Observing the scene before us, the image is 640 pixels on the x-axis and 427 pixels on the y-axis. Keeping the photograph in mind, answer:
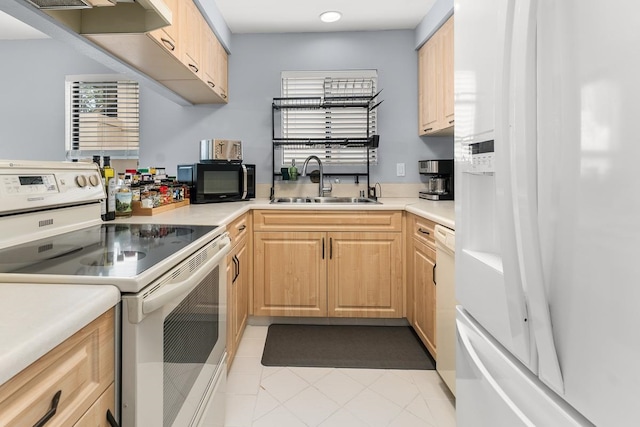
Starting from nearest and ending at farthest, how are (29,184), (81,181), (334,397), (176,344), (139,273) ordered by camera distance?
1. (139,273)
2. (176,344)
3. (29,184)
4. (81,181)
5. (334,397)

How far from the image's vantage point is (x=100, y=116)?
3049 mm

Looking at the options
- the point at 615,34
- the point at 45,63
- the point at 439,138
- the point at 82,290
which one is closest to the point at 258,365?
the point at 82,290

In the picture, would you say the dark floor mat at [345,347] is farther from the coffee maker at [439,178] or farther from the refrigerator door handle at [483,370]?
the refrigerator door handle at [483,370]

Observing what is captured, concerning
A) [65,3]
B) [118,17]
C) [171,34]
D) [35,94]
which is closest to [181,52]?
[171,34]

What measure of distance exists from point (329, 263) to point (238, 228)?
0.72 meters

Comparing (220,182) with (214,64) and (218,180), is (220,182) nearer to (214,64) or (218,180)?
(218,180)

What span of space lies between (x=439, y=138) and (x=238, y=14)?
1956mm

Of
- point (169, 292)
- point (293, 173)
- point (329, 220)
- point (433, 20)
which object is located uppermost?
point (433, 20)

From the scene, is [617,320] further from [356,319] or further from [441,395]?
[356,319]

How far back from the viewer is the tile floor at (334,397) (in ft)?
5.17

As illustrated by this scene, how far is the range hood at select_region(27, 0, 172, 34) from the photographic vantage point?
1402mm

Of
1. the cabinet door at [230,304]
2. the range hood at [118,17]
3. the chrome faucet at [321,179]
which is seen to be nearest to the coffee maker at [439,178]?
the chrome faucet at [321,179]

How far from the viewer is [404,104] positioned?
3.10 meters

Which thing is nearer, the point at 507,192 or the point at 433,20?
the point at 507,192
